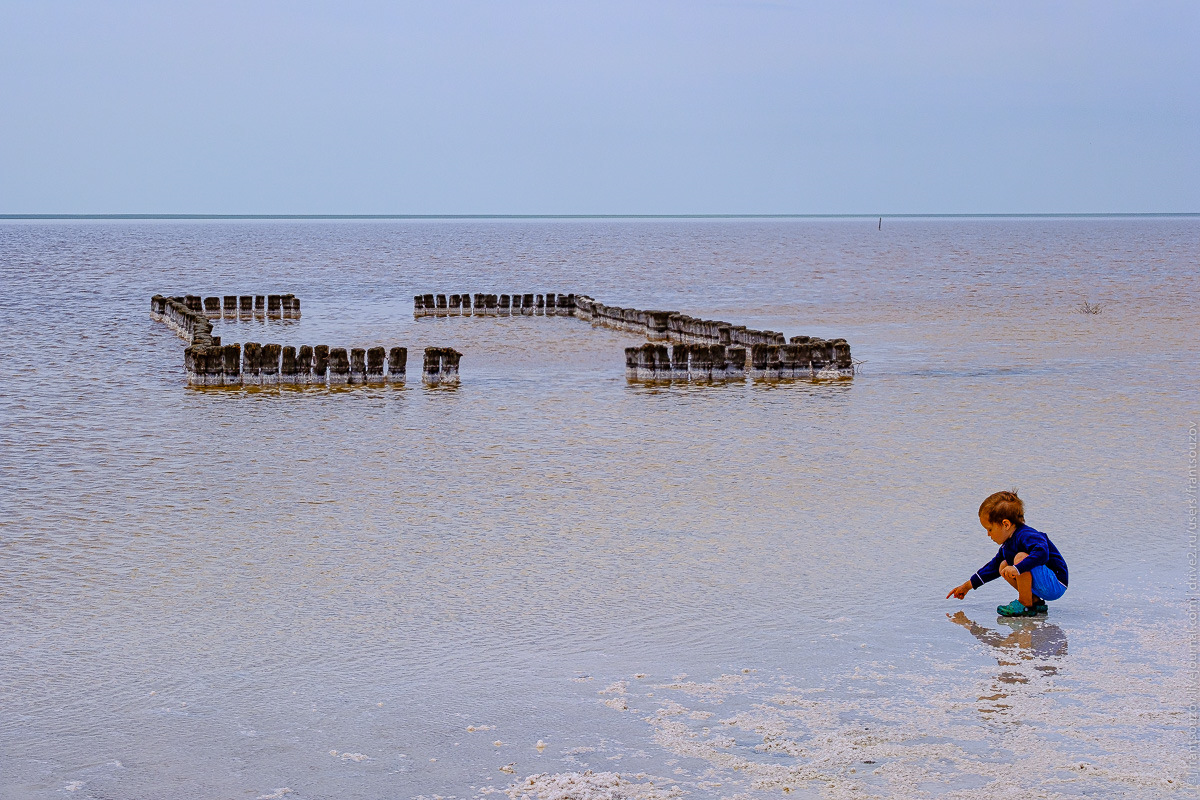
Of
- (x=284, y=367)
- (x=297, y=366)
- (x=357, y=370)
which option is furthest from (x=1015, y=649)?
(x=284, y=367)

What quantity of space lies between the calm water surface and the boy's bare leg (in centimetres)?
27

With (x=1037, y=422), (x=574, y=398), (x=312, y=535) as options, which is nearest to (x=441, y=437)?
(x=574, y=398)

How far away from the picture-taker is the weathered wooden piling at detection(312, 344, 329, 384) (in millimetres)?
22884

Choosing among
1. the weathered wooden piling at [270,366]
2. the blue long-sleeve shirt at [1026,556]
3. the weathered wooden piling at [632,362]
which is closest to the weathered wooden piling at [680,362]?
the weathered wooden piling at [632,362]

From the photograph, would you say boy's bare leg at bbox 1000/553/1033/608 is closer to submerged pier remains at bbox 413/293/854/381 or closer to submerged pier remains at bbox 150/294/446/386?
submerged pier remains at bbox 413/293/854/381

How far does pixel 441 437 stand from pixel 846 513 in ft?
22.8

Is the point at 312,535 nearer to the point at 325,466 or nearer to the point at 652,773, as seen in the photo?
the point at 325,466

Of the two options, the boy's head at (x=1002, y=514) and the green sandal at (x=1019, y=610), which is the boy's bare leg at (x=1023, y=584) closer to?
the green sandal at (x=1019, y=610)

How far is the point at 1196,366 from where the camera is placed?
24766 millimetres

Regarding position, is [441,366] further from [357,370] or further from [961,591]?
[961,591]

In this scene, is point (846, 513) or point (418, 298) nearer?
point (846, 513)

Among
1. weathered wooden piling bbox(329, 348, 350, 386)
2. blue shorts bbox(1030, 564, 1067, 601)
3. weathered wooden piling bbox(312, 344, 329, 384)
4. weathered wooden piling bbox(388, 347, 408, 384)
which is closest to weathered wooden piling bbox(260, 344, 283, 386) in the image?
weathered wooden piling bbox(312, 344, 329, 384)

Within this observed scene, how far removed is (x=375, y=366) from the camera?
23391 mm

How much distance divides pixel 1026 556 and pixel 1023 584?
0.20m
